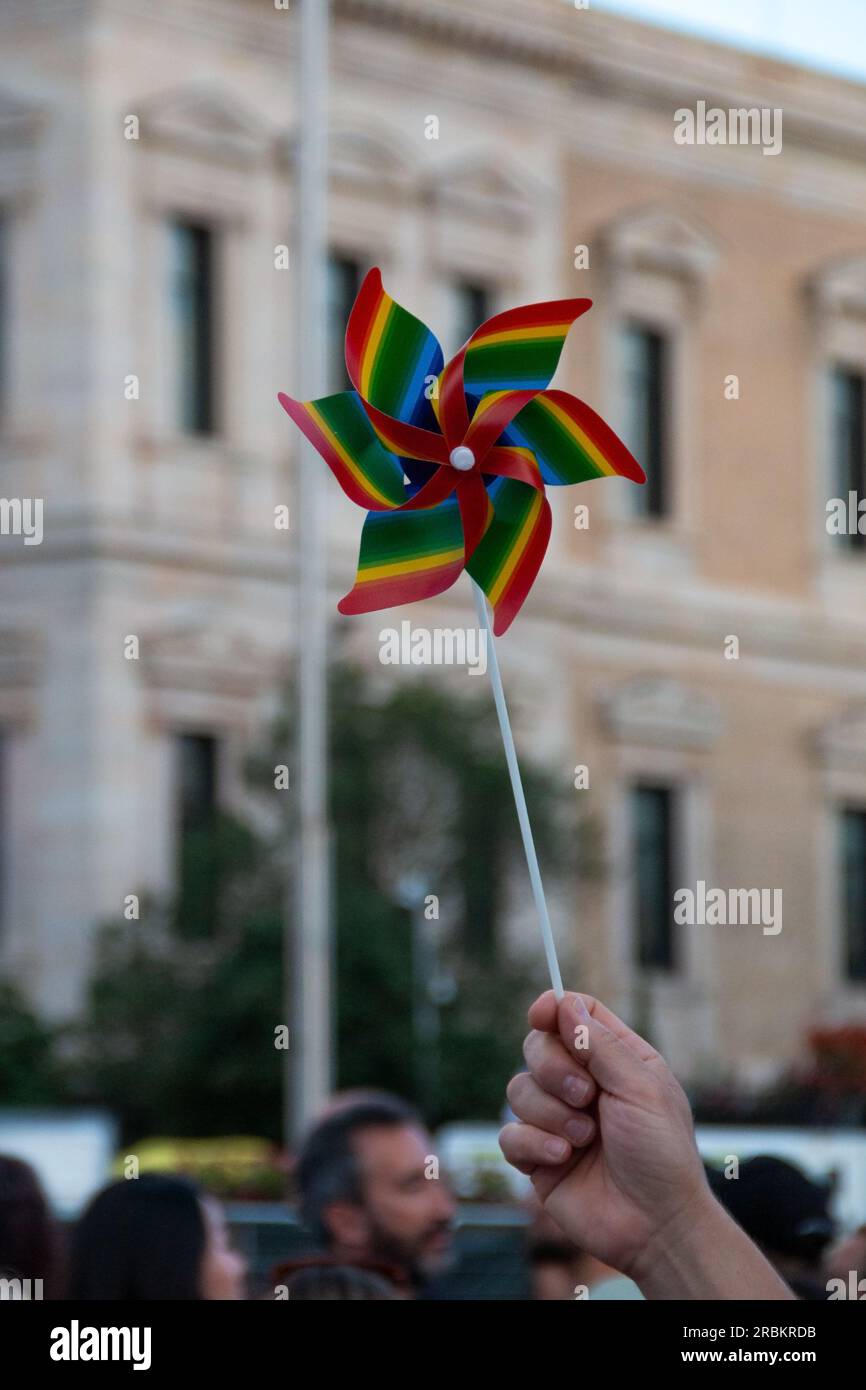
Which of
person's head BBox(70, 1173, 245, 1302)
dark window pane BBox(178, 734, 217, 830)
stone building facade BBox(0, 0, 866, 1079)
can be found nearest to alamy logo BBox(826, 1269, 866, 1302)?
person's head BBox(70, 1173, 245, 1302)

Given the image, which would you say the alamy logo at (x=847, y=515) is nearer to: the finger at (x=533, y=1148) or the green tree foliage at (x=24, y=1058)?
the green tree foliage at (x=24, y=1058)

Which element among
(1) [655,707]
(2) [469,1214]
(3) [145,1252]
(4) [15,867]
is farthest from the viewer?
(1) [655,707]

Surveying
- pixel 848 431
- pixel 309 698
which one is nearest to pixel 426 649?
pixel 309 698

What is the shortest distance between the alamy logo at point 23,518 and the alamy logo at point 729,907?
6.05m

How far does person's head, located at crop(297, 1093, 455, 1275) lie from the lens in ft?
16.9

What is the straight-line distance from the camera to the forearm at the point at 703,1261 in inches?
87.0

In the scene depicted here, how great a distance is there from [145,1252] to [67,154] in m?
17.5

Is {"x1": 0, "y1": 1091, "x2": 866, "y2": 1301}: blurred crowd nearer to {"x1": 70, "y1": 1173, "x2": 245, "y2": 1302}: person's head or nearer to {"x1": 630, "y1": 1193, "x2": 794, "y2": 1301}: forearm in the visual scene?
{"x1": 70, "y1": 1173, "x2": 245, "y2": 1302}: person's head

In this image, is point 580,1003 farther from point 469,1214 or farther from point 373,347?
point 469,1214

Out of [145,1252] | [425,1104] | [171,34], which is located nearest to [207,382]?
[171,34]

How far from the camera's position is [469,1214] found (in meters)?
11.9

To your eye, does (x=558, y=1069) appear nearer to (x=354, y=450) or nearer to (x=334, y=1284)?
(x=354, y=450)

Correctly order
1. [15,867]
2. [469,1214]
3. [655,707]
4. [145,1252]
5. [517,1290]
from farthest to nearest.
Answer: [655,707] → [15,867] → [469,1214] → [517,1290] → [145,1252]
